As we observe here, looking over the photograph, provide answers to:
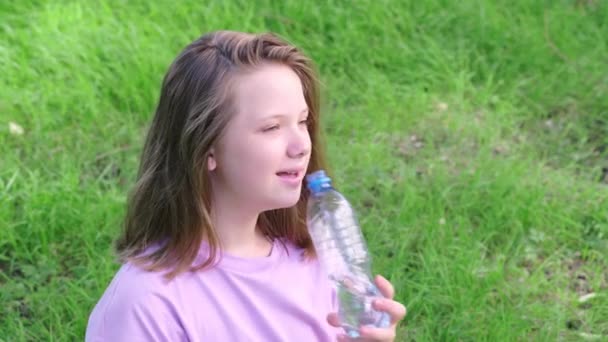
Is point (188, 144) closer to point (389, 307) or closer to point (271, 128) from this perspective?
point (271, 128)

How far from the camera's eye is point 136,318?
183cm

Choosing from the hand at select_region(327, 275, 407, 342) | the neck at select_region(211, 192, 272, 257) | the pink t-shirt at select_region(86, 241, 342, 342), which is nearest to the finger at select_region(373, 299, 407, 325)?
the hand at select_region(327, 275, 407, 342)

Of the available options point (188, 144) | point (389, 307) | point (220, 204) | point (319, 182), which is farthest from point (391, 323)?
point (188, 144)

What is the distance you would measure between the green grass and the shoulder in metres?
1.00

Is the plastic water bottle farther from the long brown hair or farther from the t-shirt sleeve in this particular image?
the t-shirt sleeve

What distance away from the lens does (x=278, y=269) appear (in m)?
2.10

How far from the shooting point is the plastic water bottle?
6.89 feet

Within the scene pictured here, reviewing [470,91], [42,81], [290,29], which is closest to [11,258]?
[42,81]

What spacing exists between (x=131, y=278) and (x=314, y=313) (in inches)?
18.2

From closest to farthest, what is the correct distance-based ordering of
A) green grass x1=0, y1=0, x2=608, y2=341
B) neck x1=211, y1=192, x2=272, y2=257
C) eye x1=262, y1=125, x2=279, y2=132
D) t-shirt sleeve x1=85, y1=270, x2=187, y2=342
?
t-shirt sleeve x1=85, y1=270, x2=187, y2=342 → eye x1=262, y1=125, x2=279, y2=132 → neck x1=211, y1=192, x2=272, y2=257 → green grass x1=0, y1=0, x2=608, y2=341

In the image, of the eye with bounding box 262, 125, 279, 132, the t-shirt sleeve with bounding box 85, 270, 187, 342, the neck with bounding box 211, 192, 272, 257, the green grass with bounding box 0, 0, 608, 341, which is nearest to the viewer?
the t-shirt sleeve with bounding box 85, 270, 187, 342

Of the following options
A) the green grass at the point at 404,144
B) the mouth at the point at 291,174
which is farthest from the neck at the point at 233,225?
the green grass at the point at 404,144

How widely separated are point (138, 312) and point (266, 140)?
454 mm

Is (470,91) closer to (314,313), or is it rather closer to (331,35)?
(331,35)
